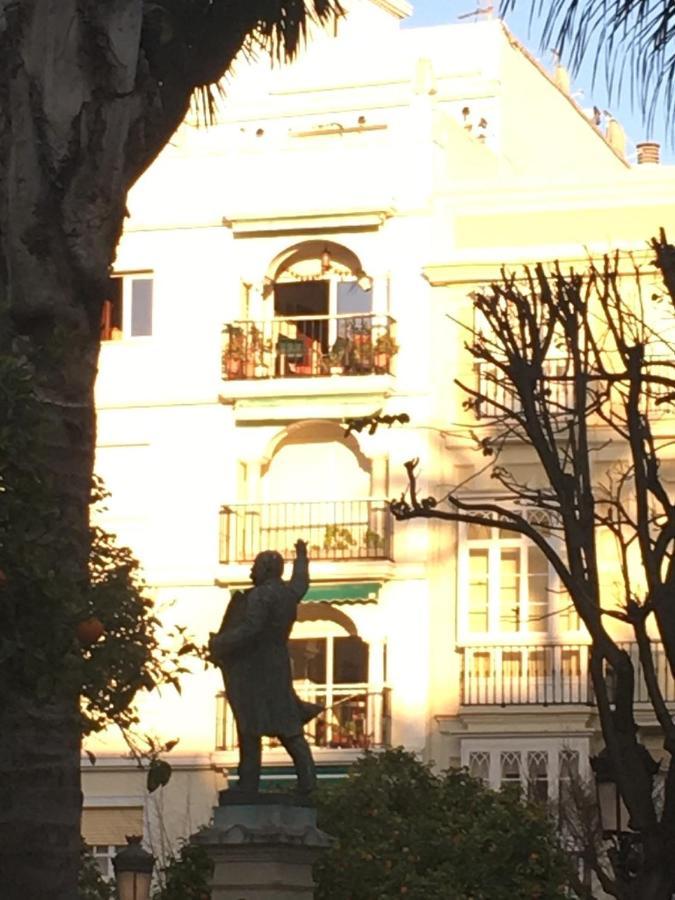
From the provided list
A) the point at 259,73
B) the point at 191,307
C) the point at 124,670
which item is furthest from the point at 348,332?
the point at 124,670

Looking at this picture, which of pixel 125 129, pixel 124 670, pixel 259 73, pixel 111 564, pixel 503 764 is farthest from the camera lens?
pixel 259 73

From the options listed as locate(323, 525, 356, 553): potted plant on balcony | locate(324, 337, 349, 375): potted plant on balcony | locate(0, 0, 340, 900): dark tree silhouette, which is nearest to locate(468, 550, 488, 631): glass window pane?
locate(323, 525, 356, 553): potted plant on balcony

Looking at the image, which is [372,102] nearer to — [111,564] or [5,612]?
[111,564]

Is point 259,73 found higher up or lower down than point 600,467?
higher up

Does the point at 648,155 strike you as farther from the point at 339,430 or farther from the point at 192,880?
the point at 192,880

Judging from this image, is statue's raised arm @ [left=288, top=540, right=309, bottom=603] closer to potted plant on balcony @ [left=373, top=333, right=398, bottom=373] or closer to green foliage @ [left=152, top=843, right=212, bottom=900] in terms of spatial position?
green foliage @ [left=152, top=843, right=212, bottom=900]

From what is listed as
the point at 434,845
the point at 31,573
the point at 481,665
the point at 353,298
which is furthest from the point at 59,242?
the point at 353,298

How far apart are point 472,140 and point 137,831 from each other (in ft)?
40.3

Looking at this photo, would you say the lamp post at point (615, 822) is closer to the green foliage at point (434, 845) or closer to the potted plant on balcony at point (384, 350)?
the green foliage at point (434, 845)

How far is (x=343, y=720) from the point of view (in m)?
38.2

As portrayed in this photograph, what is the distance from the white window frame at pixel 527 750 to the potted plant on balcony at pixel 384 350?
559 centimetres

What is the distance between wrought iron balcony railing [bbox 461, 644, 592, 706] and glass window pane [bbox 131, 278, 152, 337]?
23.9 ft

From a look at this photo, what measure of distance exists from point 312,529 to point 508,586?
301cm

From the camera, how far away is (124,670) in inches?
626
